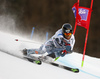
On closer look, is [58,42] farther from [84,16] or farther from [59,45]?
[84,16]

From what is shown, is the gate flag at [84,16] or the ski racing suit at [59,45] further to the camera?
the gate flag at [84,16]

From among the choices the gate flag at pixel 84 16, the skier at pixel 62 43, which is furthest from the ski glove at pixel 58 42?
the gate flag at pixel 84 16

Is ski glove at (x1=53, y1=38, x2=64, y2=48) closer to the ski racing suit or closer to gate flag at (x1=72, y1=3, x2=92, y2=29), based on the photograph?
the ski racing suit

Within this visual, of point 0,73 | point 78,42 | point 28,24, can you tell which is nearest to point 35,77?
point 0,73

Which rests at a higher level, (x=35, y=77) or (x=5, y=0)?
(x=5, y=0)

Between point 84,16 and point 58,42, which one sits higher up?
point 84,16

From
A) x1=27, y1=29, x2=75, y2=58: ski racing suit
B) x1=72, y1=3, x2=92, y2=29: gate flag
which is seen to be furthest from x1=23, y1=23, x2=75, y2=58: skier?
x1=72, y1=3, x2=92, y2=29: gate flag

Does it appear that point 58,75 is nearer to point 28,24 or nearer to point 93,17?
point 93,17

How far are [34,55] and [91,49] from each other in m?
7.25

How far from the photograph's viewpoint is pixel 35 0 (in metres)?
14.0

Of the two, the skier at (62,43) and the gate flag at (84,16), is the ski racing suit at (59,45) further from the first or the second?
the gate flag at (84,16)

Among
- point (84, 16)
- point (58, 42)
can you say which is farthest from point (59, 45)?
point (84, 16)

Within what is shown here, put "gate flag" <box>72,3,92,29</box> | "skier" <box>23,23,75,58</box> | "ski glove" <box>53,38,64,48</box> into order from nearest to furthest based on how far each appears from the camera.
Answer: "skier" <box>23,23,75,58</box> → "ski glove" <box>53,38,64,48</box> → "gate flag" <box>72,3,92,29</box>

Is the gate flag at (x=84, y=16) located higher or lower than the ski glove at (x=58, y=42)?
higher
